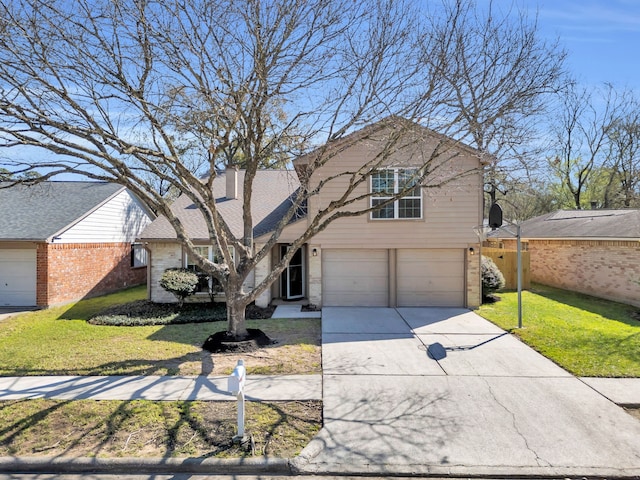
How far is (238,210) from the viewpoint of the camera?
45.8 ft

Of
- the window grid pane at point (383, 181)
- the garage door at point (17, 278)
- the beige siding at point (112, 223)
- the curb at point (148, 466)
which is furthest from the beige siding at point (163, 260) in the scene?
the curb at point (148, 466)

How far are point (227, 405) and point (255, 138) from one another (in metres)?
4.94

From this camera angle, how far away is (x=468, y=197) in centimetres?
1190

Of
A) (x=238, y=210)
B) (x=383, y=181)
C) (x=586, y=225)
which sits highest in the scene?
(x=383, y=181)

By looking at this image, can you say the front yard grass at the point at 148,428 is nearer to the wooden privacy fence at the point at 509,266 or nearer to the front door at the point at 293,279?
the front door at the point at 293,279

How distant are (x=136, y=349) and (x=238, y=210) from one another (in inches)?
277

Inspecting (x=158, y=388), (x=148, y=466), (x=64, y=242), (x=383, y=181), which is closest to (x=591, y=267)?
(x=383, y=181)

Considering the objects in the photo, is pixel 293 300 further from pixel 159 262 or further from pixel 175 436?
pixel 175 436

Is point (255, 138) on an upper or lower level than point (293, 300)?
upper

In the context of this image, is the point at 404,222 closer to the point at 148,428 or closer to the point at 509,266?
the point at 509,266

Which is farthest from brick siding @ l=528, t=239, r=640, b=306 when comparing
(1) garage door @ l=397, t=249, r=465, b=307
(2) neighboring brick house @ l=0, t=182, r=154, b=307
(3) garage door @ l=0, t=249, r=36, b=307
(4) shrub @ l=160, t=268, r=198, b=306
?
(3) garage door @ l=0, t=249, r=36, b=307

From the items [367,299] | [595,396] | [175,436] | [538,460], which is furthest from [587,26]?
[175,436]

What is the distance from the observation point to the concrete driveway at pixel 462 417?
12.9 feet

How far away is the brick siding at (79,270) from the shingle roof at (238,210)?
3.19m
